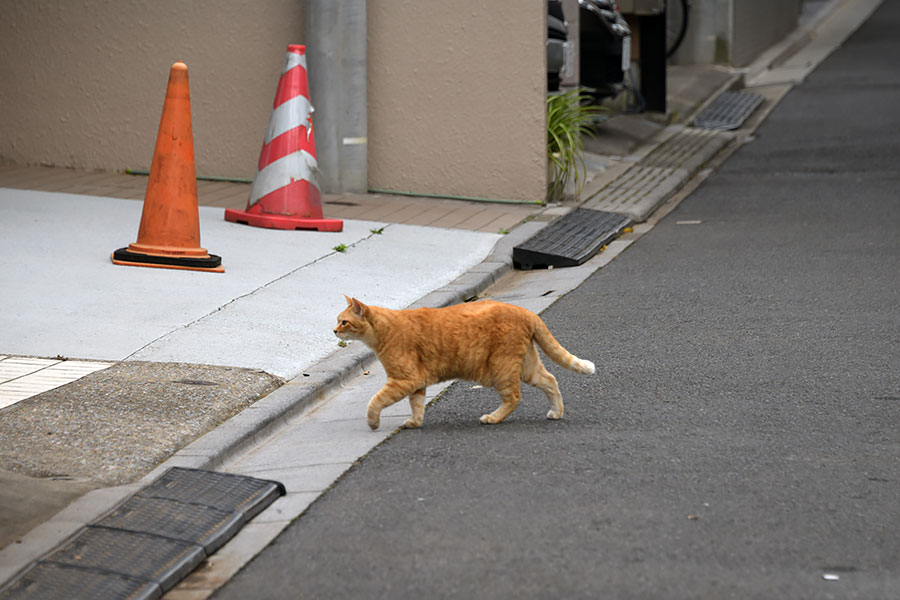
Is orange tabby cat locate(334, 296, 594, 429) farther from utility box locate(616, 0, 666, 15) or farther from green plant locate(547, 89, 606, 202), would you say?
utility box locate(616, 0, 666, 15)

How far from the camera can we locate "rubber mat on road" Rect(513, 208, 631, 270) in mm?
8875

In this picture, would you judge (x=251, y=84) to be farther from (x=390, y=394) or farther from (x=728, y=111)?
(x=728, y=111)

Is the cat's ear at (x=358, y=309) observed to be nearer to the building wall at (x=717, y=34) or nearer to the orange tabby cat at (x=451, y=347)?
the orange tabby cat at (x=451, y=347)

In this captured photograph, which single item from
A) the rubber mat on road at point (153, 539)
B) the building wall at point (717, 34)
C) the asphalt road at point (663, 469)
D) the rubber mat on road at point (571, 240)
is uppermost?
the building wall at point (717, 34)

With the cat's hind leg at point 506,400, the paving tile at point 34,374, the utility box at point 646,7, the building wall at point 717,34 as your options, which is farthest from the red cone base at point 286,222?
the building wall at point 717,34

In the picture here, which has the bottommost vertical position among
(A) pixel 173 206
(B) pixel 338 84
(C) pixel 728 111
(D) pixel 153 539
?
(D) pixel 153 539

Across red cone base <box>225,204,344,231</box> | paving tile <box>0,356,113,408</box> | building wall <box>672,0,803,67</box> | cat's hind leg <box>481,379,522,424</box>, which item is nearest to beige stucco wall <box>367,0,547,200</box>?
red cone base <box>225,204,344,231</box>

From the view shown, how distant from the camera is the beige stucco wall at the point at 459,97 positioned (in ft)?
34.6

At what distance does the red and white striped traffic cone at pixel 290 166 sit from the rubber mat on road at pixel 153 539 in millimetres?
4790

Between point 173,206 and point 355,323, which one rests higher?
point 173,206

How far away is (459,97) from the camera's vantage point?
Answer: 10.8 meters

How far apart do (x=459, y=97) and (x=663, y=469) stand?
659 centimetres

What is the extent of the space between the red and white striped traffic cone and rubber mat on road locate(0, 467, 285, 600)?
479 cm

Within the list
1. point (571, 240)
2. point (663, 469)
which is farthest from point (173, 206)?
point (663, 469)
